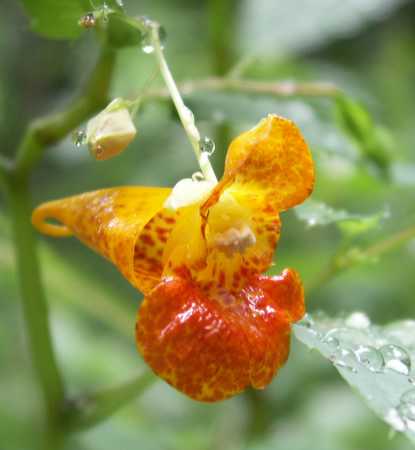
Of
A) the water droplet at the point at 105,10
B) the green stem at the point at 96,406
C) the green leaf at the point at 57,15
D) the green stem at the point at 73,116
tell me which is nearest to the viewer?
the water droplet at the point at 105,10

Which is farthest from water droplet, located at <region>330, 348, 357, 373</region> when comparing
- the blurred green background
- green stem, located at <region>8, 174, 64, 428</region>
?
green stem, located at <region>8, 174, 64, 428</region>

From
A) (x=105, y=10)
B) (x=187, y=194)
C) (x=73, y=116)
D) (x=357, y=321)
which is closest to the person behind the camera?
(x=187, y=194)

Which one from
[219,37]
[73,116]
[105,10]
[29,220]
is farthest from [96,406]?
[219,37]

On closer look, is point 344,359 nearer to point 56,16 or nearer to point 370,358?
point 370,358

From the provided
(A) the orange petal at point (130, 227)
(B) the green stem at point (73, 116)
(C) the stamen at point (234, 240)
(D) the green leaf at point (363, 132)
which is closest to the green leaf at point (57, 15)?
(B) the green stem at point (73, 116)

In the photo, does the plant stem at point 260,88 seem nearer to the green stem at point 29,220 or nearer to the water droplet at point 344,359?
the green stem at point 29,220

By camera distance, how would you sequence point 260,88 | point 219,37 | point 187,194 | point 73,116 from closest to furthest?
point 187,194 → point 73,116 → point 260,88 → point 219,37

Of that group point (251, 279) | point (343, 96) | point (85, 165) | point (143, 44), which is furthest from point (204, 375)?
point (85, 165)

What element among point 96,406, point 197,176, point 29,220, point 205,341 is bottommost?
point 96,406
